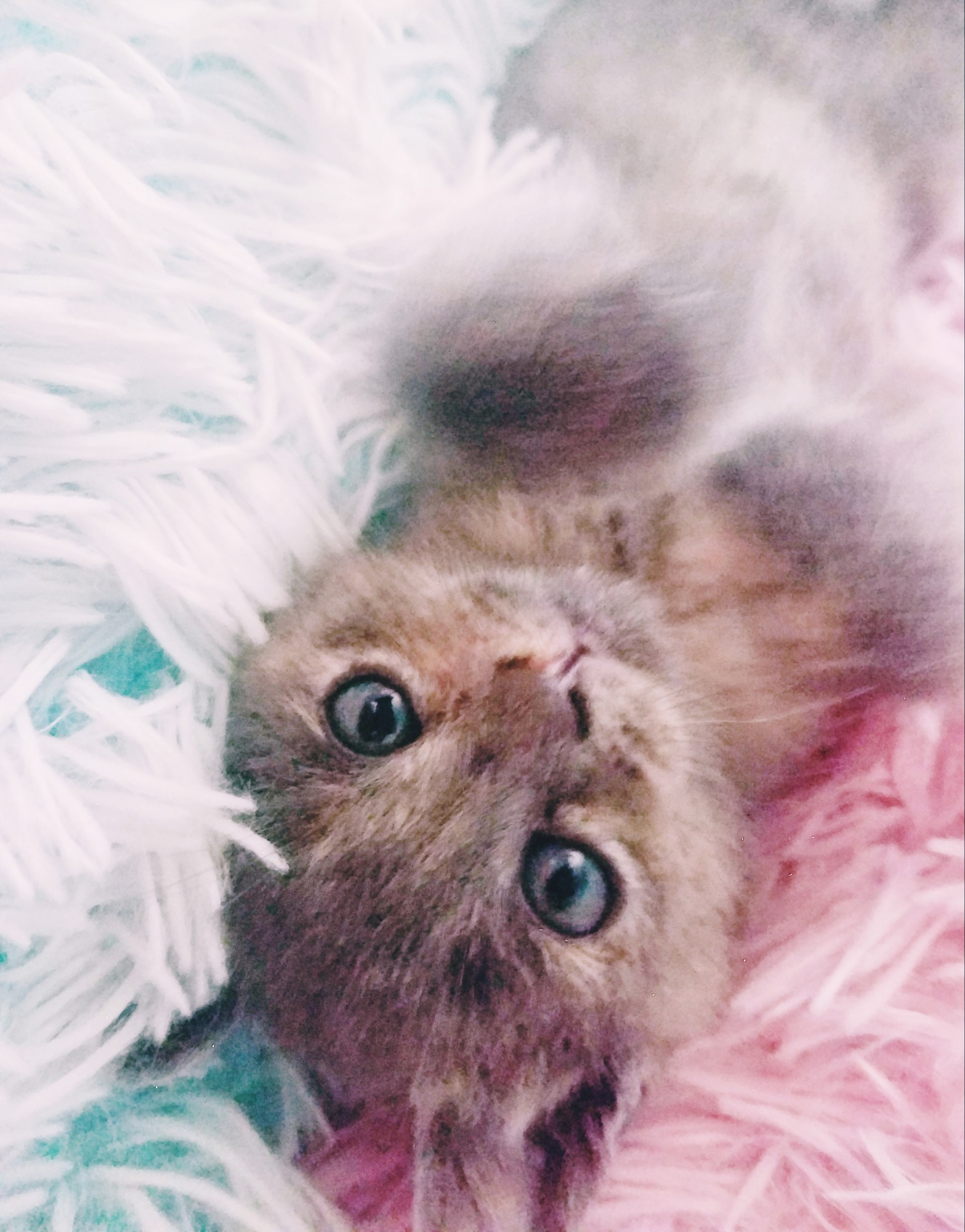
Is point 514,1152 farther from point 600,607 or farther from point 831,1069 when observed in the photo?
point 600,607

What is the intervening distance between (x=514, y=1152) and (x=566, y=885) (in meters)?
0.18

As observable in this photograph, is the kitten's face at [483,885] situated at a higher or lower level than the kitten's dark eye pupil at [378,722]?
lower

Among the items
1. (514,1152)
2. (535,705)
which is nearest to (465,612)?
(535,705)

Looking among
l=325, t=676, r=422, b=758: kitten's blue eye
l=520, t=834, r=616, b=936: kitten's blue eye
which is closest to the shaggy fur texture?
l=520, t=834, r=616, b=936: kitten's blue eye

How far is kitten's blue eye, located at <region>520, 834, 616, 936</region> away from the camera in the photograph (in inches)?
24.8

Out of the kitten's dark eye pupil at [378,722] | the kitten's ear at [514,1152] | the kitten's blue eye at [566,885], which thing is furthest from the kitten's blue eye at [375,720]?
the kitten's ear at [514,1152]

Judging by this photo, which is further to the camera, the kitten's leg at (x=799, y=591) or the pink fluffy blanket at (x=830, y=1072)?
the kitten's leg at (x=799, y=591)

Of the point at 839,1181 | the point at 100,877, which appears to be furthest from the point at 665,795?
the point at 100,877

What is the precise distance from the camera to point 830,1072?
2.07 feet

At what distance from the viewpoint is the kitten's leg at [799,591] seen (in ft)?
2.30

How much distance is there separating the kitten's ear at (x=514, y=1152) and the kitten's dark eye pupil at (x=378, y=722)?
230 mm

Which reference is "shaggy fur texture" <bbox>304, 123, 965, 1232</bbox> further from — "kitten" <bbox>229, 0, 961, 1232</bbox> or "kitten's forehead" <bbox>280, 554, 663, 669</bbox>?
"kitten's forehead" <bbox>280, 554, 663, 669</bbox>

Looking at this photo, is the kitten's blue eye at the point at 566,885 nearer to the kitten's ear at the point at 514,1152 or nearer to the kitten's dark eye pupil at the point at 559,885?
the kitten's dark eye pupil at the point at 559,885

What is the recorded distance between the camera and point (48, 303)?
606 mm
